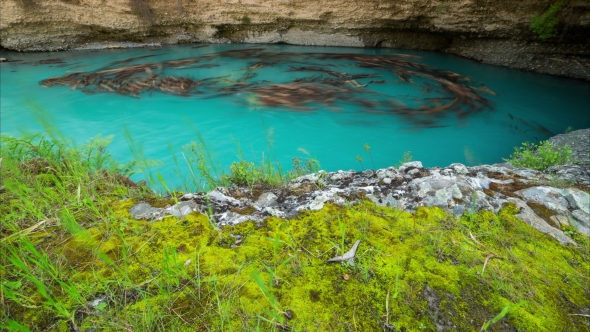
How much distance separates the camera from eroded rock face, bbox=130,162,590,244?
1.80m

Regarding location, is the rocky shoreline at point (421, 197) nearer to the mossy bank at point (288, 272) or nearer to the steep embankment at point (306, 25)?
the mossy bank at point (288, 272)

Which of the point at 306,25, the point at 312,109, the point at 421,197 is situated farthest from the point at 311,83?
the point at 421,197

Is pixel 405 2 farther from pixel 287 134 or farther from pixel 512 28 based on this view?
pixel 287 134

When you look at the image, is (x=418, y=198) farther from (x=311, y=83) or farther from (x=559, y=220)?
(x=311, y=83)

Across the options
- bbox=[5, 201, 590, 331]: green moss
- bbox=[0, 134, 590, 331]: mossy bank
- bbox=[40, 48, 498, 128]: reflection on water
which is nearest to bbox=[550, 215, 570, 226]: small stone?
bbox=[0, 134, 590, 331]: mossy bank

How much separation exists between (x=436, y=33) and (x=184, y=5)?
1039 cm

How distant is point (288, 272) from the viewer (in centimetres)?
136

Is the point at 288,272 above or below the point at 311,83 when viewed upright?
above

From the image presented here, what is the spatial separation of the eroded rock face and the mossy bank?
0.08 metres

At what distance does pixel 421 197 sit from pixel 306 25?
40.0 ft

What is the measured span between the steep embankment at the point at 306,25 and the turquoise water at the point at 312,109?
107cm

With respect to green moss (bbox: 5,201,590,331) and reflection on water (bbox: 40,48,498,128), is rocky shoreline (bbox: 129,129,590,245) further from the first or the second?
reflection on water (bbox: 40,48,498,128)

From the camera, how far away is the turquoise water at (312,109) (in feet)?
17.9

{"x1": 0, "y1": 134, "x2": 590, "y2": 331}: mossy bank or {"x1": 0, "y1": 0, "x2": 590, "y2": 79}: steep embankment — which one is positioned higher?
{"x1": 0, "y1": 0, "x2": 590, "y2": 79}: steep embankment
